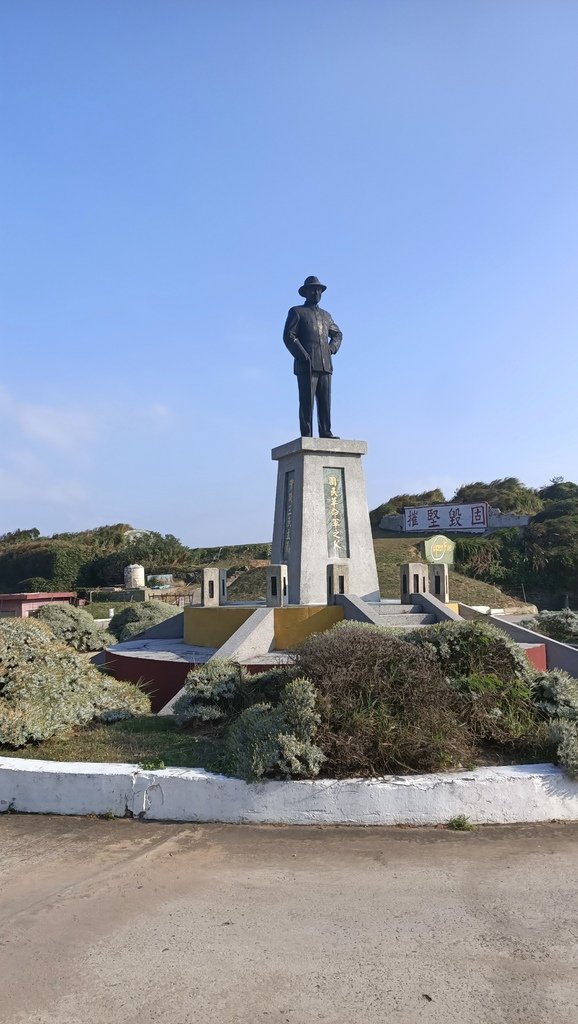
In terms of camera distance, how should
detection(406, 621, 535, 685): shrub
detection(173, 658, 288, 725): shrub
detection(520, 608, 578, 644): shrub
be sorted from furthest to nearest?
detection(520, 608, 578, 644): shrub, detection(173, 658, 288, 725): shrub, detection(406, 621, 535, 685): shrub

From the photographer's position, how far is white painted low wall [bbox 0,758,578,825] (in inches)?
179

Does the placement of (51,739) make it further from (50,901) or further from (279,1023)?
(279,1023)

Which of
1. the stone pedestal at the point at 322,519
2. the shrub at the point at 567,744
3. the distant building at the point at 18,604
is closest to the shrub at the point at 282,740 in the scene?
the shrub at the point at 567,744

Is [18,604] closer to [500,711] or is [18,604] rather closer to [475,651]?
[475,651]

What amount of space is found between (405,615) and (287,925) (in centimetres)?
814

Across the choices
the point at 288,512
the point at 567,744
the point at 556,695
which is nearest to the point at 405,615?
the point at 288,512

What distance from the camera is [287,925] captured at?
128 inches

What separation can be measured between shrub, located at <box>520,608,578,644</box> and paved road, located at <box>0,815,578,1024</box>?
15.5 m

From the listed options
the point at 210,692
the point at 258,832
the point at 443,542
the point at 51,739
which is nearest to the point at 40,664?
the point at 51,739

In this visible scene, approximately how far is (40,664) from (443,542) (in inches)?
619

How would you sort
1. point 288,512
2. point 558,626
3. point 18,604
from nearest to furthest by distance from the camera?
point 288,512 → point 558,626 → point 18,604

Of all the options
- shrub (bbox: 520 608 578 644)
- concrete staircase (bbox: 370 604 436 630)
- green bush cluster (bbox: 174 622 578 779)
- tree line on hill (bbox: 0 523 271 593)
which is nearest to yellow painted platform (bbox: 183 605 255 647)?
concrete staircase (bbox: 370 604 436 630)

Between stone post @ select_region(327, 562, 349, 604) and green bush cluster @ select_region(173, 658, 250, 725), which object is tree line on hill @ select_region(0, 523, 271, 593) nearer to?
stone post @ select_region(327, 562, 349, 604)

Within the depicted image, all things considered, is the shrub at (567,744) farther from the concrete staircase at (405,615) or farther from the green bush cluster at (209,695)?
the concrete staircase at (405,615)
